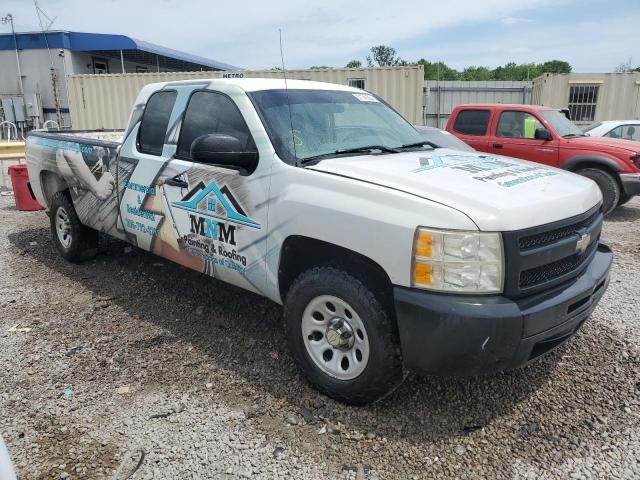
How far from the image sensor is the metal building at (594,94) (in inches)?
706

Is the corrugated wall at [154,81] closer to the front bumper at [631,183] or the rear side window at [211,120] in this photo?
the front bumper at [631,183]

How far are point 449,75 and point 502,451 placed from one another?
68.1 m

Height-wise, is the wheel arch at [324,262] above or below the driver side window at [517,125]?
below

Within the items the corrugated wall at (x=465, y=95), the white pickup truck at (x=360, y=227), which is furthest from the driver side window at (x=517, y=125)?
the corrugated wall at (x=465, y=95)

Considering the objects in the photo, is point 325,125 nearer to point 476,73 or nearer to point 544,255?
point 544,255

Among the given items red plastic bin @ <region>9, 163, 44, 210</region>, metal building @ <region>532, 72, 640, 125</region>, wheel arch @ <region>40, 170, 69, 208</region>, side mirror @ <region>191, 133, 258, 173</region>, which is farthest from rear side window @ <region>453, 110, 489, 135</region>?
metal building @ <region>532, 72, 640, 125</region>

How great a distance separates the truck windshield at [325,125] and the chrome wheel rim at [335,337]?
2.97ft

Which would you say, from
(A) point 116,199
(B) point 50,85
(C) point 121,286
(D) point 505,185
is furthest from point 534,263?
(B) point 50,85

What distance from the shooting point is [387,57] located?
1962cm

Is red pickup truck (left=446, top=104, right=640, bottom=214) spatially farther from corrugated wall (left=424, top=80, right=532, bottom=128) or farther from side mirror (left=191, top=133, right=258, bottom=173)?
corrugated wall (left=424, top=80, right=532, bottom=128)

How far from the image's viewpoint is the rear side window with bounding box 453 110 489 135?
925cm

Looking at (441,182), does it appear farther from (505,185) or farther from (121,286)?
(121,286)

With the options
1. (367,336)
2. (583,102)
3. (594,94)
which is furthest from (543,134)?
(594,94)

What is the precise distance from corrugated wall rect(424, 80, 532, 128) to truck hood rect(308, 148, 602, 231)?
1682 centimetres
